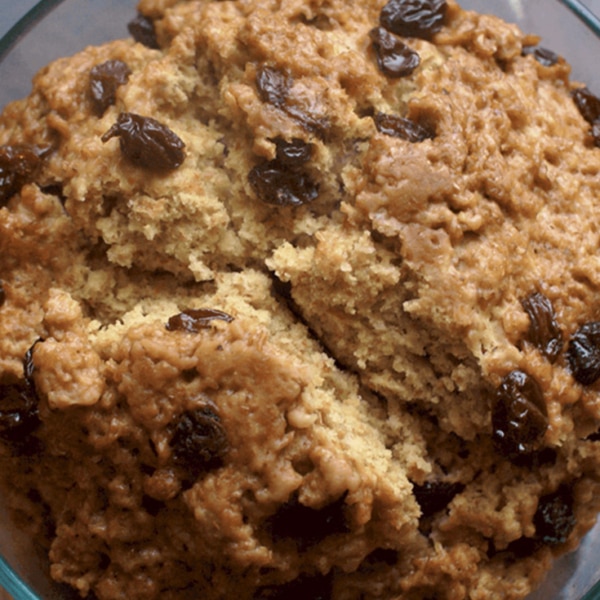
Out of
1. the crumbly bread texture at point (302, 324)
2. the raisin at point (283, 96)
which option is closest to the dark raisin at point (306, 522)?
the crumbly bread texture at point (302, 324)

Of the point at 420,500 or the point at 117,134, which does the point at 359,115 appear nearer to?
the point at 117,134

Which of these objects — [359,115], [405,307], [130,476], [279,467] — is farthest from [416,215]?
[130,476]

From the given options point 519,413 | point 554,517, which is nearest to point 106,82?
point 519,413

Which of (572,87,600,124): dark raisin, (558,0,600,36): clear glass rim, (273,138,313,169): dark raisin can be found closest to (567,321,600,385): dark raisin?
(572,87,600,124): dark raisin

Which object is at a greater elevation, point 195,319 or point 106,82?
point 106,82

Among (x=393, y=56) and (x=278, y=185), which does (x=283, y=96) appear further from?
(x=393, y=56)

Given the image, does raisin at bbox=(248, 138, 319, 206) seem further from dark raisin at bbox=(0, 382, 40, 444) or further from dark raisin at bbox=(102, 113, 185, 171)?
dark raisin at bbox=(0, 382, 40, 444)
